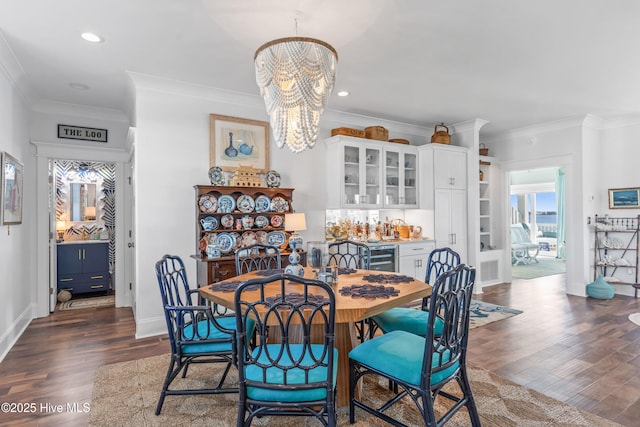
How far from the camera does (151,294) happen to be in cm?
374

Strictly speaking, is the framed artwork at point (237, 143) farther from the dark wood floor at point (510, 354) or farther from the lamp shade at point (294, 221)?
the dark wood floor at point (510, 354)

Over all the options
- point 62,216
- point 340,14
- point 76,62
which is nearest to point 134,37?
point 76,62

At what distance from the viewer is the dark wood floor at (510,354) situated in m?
2.44

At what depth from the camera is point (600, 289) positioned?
16.8ft

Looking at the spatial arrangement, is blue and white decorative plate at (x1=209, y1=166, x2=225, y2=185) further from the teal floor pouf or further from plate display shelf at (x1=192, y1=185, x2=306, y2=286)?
the teal floor pouf

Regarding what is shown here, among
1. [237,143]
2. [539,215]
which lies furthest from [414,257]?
[539,215]

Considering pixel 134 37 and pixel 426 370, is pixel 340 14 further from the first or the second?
pixel 426 370

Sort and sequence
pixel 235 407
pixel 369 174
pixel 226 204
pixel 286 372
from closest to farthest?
pixel 286 372
pixel 235 407
pixel 226 204
pixel 369 174

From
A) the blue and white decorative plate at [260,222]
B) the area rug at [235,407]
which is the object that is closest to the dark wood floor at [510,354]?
the area rug at [235,407]

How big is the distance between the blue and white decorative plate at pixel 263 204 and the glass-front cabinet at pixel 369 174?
3.26 feet

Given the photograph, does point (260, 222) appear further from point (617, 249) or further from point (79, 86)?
point (617, 249)

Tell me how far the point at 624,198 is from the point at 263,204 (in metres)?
5.46

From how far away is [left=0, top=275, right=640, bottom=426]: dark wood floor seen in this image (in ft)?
8.00

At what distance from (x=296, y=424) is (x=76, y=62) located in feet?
11.8
